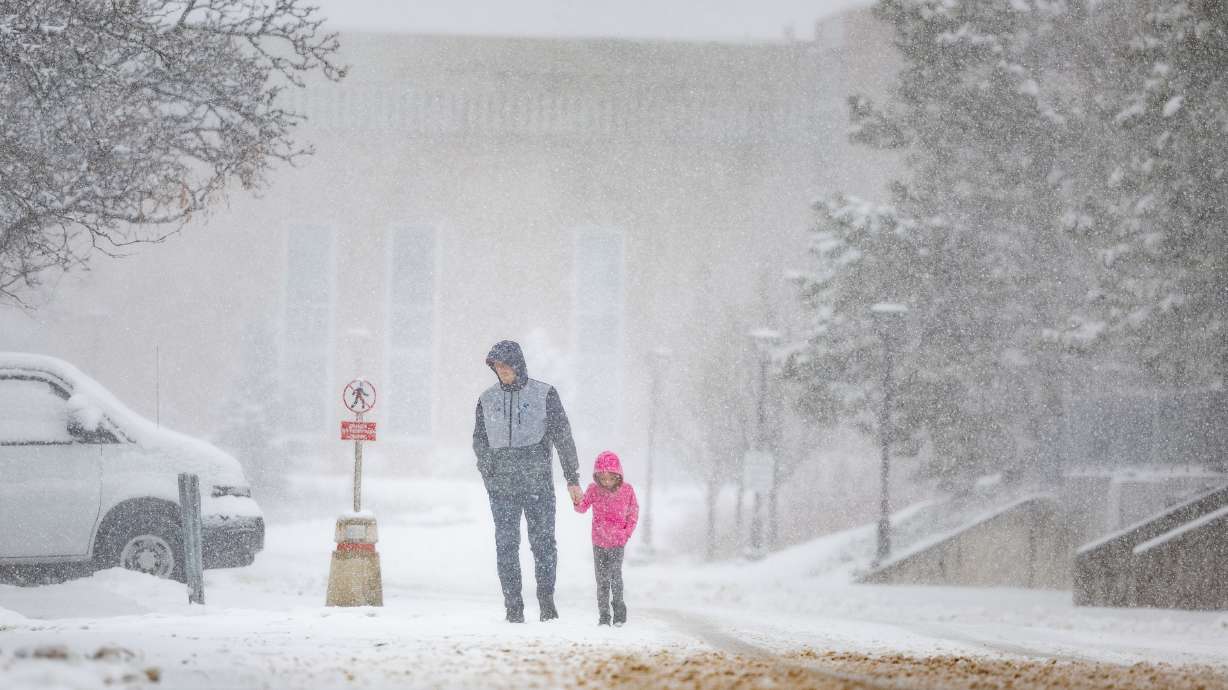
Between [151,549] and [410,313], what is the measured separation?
4921 cm

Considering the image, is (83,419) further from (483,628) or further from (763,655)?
(763,655)

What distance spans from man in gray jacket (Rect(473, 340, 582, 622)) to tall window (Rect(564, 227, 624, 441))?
5019cm

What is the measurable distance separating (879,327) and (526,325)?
35.7 metres

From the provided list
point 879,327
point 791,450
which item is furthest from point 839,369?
point 791,450

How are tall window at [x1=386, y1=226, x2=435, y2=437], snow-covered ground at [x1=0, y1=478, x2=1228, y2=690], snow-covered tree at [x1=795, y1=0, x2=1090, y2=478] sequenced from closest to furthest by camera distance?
snow-covered ground at [x1=0, y1=478, x2=1228, y2=690] < snow-covered tree at [x1=795, y1=0, x2=1090, y2=478] < tall window at [x1=386, y1=226, x2=435, y2=437]

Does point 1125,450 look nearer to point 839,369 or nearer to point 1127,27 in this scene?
point 839,369

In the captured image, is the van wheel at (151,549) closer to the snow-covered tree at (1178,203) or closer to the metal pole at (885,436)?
the snow-covered tree at (1178,203)

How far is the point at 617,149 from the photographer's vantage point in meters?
62.0

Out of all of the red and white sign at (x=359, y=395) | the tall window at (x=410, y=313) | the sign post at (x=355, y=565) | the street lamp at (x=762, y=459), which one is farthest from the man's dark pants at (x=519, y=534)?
the tall window at (x=410, y=313)

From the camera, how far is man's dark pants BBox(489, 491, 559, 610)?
1047 centimetres

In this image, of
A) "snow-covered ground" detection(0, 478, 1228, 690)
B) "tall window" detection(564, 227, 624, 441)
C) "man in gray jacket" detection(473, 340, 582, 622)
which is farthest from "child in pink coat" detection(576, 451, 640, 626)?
"tall window" detection(564, 227, 624, 441)

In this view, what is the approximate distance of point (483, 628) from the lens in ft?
31.2

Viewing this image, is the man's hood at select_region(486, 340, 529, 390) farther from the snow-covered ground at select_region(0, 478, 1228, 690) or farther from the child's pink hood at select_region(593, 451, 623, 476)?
the snow-covered ground at select_region(0, 478, 1228, 690)

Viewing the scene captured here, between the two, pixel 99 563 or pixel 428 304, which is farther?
pixel 428 304
